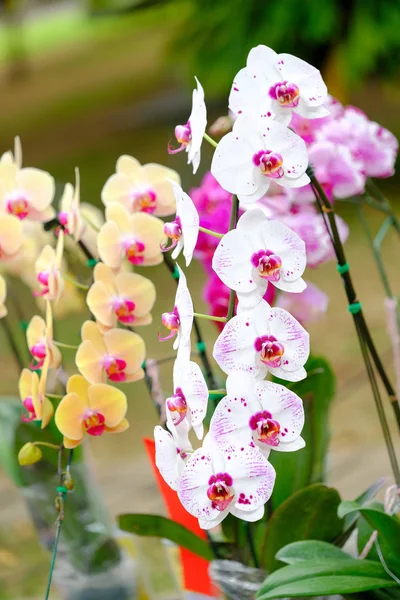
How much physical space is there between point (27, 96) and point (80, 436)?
8767 millimetres

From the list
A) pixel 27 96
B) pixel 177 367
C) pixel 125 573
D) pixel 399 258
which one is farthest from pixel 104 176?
pixel 177 367

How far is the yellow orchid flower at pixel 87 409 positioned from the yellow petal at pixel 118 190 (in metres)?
0.16

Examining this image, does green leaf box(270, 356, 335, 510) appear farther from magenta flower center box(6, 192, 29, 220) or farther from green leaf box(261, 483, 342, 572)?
magenta flower center box(6, 192, 29, 220)

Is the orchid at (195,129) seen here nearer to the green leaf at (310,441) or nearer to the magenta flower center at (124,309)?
the magenta flower center at (124,309)

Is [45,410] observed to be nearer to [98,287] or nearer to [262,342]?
[98,287]

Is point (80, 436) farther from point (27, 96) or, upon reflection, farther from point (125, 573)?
point (27, 96)

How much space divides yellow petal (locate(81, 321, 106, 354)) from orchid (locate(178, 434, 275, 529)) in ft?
0.60

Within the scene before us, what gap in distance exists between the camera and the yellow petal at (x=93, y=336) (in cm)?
75

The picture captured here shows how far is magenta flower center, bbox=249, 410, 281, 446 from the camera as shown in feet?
1.94

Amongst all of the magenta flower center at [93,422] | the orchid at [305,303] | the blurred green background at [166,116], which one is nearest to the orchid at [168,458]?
the magenta flower center at [93,422]

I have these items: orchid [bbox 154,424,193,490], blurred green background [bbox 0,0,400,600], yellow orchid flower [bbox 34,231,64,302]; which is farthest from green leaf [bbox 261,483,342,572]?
blurred green background [bbox 0,0,400,600]

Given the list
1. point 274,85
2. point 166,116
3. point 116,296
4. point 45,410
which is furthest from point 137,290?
Result: point 166,116

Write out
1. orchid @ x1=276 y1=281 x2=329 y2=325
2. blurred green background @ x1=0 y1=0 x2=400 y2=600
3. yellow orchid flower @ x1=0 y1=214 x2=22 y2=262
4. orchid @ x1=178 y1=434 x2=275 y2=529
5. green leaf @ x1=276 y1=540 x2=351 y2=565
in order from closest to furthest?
orchid @ x1=178 y1=434 x2=275 y2=529 → green leaf @ x1=276 y1=540 x2=351 y2=565 → yellow orchid flower @ x1=0 y1=214 x2=22 y2=262 → orchid @ x1=276 y1=281 x2=329 y2=325 → blurred green background @ x1=0 y1=0 x2=400 y2=600

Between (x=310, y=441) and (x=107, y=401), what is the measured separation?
214 millimetres
